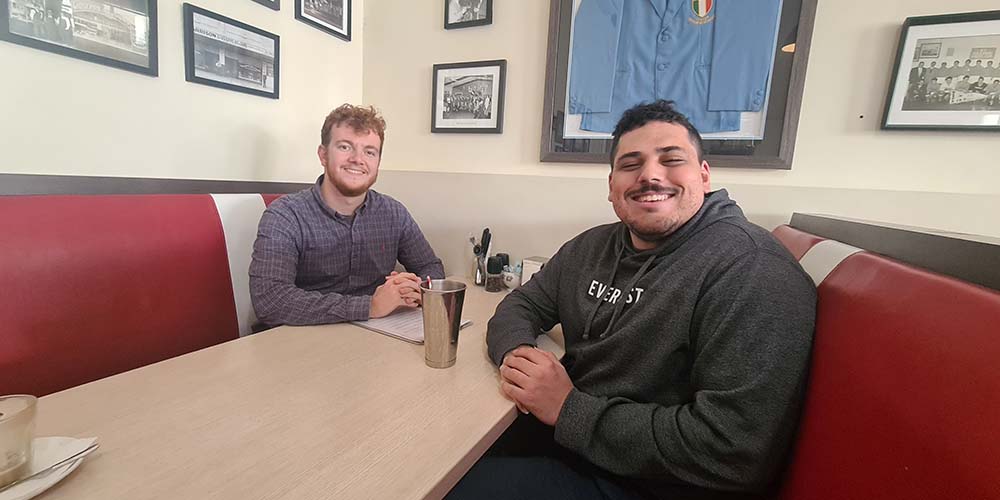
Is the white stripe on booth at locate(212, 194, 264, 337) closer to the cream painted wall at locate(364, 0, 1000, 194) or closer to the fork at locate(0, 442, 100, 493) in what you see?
the cream painted wall at locate(364, 0, 1000, 194)

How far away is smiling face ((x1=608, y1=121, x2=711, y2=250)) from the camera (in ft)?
2.90

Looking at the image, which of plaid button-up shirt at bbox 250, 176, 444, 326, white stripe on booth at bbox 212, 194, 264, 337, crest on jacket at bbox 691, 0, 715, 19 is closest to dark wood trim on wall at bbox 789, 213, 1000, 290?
crest on jacket at bbox 691, 0, 715, 19

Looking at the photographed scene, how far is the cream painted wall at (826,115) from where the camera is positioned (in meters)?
1.16

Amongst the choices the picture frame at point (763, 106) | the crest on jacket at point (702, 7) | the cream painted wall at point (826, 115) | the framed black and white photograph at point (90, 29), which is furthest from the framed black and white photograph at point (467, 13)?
the framed black and white photograph at point (90, 29)

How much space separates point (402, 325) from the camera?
1071 mm

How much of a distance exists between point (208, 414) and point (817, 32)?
1800 mm

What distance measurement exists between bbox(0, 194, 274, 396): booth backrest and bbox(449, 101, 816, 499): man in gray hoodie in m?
0.97

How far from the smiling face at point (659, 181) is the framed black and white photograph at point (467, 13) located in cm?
111

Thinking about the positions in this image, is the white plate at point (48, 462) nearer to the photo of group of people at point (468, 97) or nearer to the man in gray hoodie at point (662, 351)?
the man in gray hoodie at point (662, 351)

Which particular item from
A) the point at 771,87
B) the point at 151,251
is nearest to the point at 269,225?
the point at 151,251

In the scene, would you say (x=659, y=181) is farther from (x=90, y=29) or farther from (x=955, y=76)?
(x=90, y=29)

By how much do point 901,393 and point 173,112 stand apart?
6.27ft

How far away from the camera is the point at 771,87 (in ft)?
4.38

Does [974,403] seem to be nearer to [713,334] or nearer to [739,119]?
[713,334]
